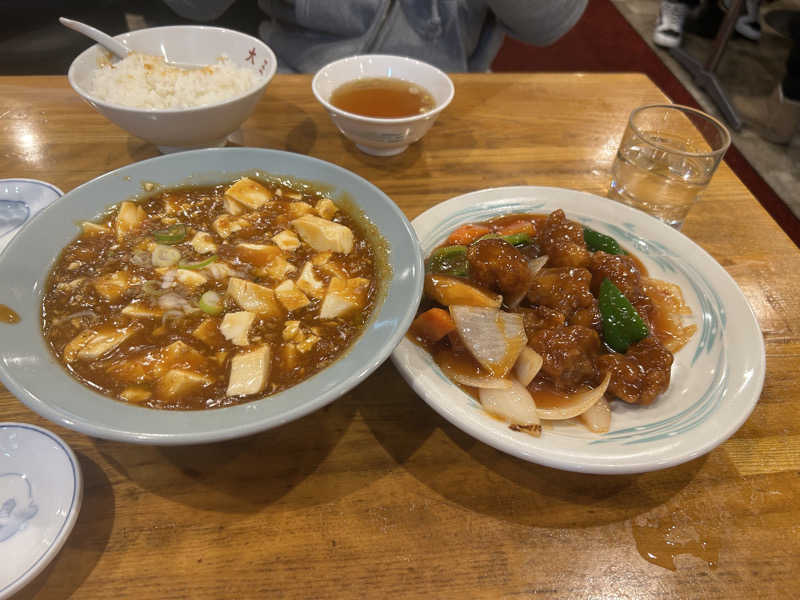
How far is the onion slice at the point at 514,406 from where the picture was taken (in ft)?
4.10

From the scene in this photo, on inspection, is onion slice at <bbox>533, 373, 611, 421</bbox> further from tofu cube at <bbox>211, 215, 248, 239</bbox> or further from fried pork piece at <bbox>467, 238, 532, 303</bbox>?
tofu cube at <bbox>211, 215, 248, 239</bbox>

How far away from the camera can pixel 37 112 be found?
2463 millimetres

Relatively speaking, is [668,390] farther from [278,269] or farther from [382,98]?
[382,98]

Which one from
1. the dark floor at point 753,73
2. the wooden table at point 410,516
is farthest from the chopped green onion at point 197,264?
the dark floor at point 753,73

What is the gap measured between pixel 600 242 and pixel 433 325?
740 mm

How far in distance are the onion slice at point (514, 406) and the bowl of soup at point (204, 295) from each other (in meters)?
0.33

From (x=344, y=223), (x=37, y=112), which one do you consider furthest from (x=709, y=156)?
(x=37, y=112)

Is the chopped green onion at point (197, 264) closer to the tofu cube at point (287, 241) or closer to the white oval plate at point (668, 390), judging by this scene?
the tofu cube at point (287, 241)

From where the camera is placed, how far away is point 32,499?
1.15 metres

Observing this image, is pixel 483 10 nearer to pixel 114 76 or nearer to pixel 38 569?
pixel 114 76

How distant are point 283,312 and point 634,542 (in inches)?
41.2

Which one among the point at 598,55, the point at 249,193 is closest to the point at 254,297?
the point at 249,193

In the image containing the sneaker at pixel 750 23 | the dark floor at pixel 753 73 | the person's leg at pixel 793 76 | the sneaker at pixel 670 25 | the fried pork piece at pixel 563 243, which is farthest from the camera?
the sneaker at pixel 750 23

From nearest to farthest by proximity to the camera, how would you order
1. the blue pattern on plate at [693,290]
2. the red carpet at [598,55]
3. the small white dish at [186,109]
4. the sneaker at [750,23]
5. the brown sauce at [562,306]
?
1. the blue pattern on plate at [693,290]
2. the brown sauce at [562,306]
3. the small white dish at [186,109]
4. the red carpet at [598,55]
5. the sneaker at [750,23]
